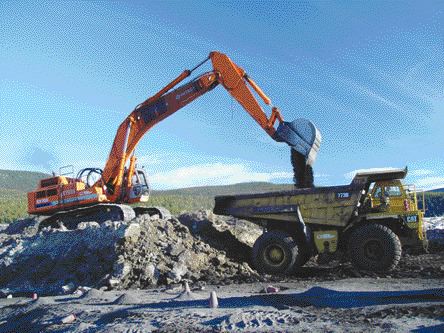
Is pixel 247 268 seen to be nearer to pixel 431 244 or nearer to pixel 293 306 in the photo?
pixel 293 306

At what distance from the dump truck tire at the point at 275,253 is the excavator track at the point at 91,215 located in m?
5.56

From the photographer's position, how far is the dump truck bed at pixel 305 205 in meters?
11.5

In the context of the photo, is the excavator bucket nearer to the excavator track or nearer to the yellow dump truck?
the yellow dump truck

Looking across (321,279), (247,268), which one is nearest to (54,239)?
(247,268)

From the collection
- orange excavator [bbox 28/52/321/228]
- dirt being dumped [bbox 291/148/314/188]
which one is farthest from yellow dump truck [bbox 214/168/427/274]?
orange excavator [bbox 28/52/321/228]

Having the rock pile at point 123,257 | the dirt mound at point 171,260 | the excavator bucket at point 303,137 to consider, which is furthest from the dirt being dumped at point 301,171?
the dirt mound at point 171,260

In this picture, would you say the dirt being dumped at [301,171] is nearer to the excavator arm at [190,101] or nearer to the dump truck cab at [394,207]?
the excavator arm at [190,101]

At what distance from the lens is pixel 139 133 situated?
56.1 feet

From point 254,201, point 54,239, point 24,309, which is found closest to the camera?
point 24,309

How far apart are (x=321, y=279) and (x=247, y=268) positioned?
2.23m

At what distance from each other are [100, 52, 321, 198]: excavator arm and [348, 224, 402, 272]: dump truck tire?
2.82 m

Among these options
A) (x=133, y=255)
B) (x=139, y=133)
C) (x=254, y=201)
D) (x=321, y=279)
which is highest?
(x=139, y=133)

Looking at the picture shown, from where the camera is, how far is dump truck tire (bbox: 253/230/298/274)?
11.6 m

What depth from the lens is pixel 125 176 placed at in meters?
17.1
